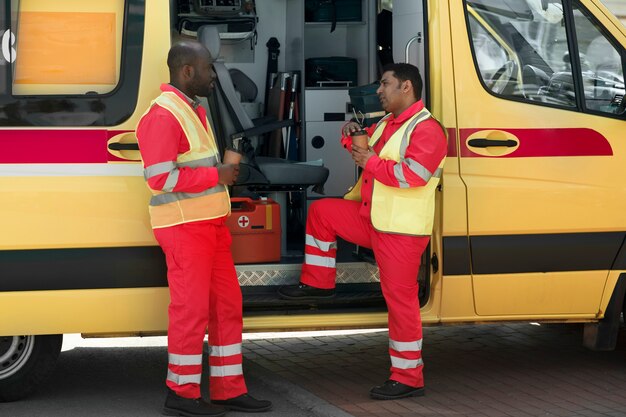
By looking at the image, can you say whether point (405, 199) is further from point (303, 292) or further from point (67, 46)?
point (67, 46)

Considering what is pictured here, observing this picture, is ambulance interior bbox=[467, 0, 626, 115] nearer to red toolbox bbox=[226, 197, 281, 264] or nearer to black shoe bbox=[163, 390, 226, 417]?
red toolbox bbox=[226, 197, 281, 264]

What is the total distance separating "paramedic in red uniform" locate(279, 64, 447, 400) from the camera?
5859mm

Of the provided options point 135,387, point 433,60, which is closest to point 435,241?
point 433,60

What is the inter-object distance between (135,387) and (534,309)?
209 cm

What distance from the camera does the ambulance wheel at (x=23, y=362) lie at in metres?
5.96

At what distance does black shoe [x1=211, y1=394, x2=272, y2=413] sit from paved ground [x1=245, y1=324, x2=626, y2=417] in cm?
39

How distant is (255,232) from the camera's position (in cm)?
648

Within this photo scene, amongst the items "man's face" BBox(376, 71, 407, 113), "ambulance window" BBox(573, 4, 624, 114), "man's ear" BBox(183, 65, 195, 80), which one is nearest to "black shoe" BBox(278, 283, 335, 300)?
"man's face" BBox(376, 71, 407, 113)

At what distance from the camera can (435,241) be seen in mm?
6074

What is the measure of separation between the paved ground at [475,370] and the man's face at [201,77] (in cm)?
166

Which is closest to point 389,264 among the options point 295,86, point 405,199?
point 405,199

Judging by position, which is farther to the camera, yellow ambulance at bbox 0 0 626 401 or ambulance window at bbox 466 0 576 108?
ambulance window at bbox 466 0 576 108

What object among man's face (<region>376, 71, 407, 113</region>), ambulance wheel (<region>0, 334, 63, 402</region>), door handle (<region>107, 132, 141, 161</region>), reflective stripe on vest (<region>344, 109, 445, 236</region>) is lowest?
ambulance wheel (<region>0, 334, 63, 402</region>)

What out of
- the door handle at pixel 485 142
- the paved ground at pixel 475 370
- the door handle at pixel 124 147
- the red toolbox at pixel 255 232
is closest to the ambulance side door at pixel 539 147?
the door handle at pixel 485 142
